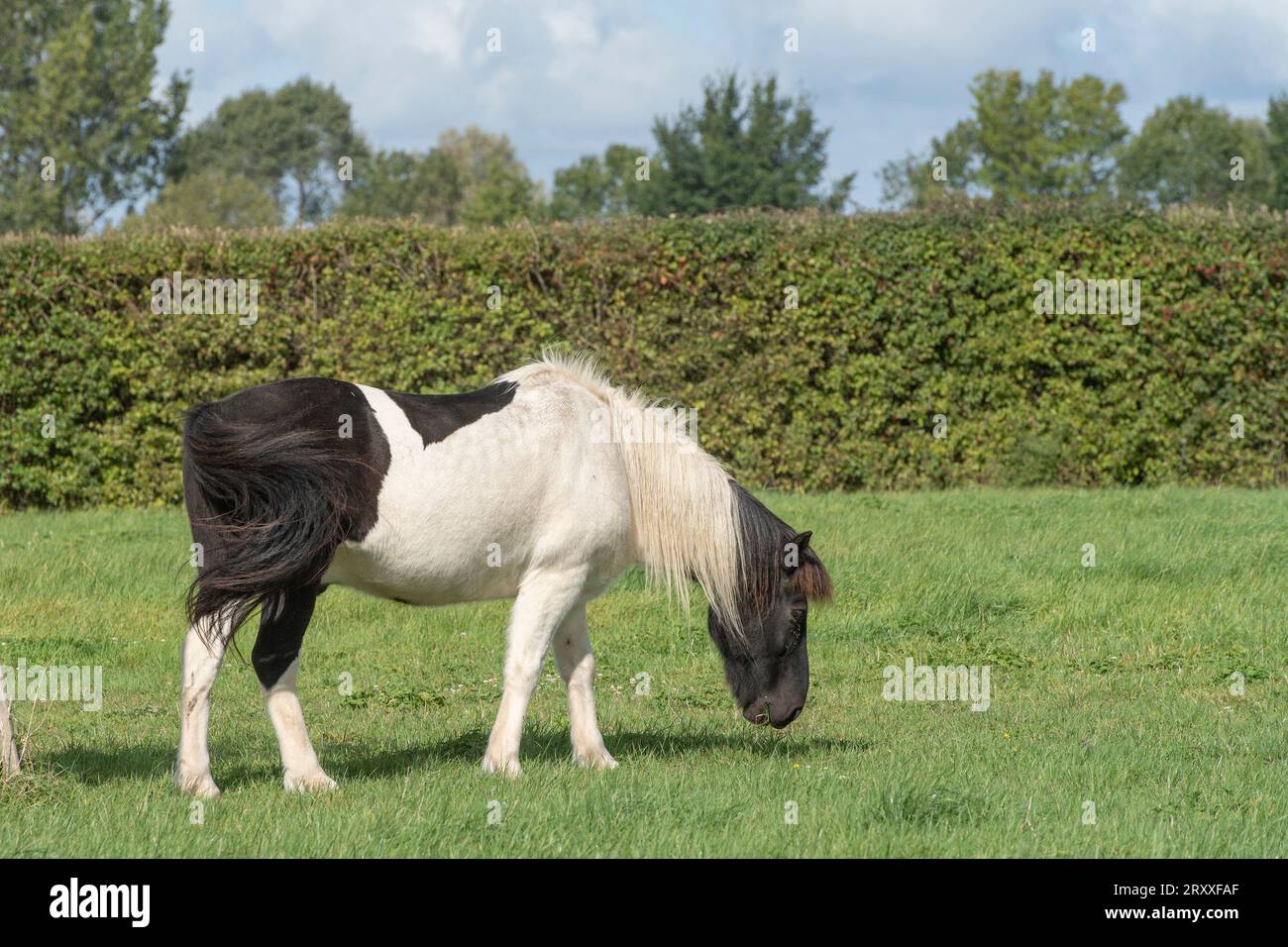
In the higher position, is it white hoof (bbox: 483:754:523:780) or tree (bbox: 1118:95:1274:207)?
tree (bbox: 1118:95:1274:207)

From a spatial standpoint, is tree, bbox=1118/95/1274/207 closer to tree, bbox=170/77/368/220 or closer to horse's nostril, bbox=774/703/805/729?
tree, bbox=170/77/368/220

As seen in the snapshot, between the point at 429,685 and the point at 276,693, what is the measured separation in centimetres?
299

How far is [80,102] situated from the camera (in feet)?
165

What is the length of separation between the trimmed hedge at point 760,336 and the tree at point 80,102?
120ft

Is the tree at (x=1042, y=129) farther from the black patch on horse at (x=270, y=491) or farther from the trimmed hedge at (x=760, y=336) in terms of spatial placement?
the black patch on horse at (x=270, y=491)

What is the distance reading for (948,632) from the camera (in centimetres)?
1019

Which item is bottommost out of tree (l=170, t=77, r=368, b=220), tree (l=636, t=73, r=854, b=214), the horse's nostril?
the horse's nostril

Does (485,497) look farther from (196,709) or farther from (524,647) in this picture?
(196,709)

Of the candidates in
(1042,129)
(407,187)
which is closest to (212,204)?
(407,187)

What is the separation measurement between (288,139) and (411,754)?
263 ft

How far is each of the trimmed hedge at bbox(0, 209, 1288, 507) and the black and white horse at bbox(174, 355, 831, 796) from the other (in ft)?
27.2

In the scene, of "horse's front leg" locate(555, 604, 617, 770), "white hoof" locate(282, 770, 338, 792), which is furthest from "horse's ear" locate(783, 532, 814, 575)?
"white hoof" locate(282, 770, 338, 792)

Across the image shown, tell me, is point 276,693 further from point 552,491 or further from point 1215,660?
point 1215,660

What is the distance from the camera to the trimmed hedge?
1488cm
